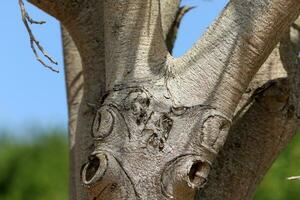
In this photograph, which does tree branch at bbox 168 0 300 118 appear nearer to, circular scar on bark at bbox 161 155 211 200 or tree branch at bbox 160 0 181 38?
circular scar on bark at bbox 161 155 211 200

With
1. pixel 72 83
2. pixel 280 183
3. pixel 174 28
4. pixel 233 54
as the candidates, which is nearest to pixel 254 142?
pixel 233 54

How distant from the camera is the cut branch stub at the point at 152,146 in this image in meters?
1.96

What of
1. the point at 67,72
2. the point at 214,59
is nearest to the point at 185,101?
the point at 214,59

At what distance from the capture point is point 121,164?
1971 millimetres

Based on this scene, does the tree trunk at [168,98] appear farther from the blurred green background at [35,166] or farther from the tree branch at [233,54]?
the blurred green background at [35,166]

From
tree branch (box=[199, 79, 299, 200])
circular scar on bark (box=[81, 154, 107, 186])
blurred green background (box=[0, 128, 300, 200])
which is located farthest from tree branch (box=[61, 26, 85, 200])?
blurred green background (box=[0, 128, 300, 200])

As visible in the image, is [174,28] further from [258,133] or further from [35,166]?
[35,166]

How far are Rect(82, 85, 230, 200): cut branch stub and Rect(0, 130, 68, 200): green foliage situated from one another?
5043mm

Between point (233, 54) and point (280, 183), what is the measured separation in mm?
3787

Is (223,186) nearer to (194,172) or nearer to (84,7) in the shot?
(194,172)

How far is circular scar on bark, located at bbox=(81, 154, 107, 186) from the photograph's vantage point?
1970 millimetres

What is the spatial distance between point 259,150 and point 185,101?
1.43ft

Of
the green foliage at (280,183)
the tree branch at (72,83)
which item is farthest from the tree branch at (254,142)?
the green foliage at (280,183)

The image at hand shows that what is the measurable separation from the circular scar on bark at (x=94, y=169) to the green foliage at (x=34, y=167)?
5025 millimetres
